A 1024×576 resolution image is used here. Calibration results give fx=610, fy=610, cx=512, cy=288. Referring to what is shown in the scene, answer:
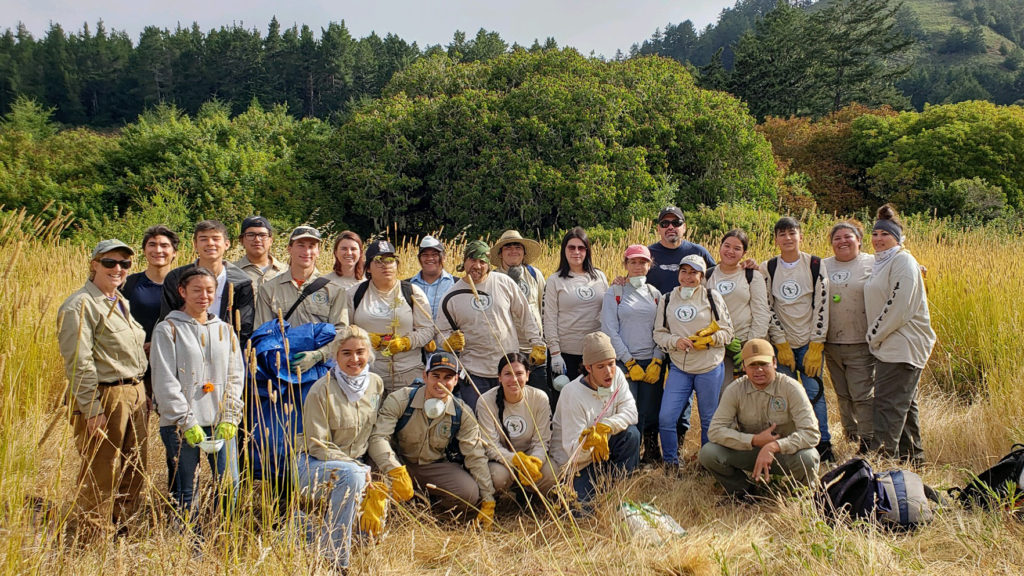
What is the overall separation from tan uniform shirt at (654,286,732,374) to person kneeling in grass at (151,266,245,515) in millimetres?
2686

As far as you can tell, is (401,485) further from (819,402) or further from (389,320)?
(819,402)

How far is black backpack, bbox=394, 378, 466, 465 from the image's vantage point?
352 cm

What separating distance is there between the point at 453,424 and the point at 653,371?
1519 mm

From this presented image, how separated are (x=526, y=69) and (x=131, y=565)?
1576 cm

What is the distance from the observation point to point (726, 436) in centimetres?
369

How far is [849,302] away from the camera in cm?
427

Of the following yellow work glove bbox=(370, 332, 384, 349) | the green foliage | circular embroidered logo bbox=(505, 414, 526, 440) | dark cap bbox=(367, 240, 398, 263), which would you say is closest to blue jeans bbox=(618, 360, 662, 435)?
circular embroidered logo bbox=(505, 414, 526, 440)

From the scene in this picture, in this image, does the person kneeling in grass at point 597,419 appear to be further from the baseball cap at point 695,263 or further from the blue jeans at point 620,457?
the baseball cap at point 695,263

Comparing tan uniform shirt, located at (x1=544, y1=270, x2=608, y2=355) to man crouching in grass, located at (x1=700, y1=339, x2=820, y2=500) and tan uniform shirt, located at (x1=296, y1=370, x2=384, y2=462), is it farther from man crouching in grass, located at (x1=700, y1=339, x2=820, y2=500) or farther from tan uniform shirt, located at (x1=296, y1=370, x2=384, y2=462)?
tan uniform shirt, located at (x1=296, y1=370, x2=384, y2=462)

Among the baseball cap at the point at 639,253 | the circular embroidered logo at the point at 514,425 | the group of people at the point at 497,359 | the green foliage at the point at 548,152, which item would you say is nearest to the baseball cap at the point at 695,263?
the group of people at the point at 497,359

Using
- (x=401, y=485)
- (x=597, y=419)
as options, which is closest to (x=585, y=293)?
(x=597, y=419)

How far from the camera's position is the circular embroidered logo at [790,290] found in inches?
170

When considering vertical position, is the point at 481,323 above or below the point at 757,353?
above

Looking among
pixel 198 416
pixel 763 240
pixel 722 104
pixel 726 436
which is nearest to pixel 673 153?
pixel 722 104
